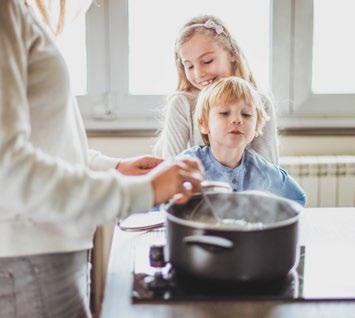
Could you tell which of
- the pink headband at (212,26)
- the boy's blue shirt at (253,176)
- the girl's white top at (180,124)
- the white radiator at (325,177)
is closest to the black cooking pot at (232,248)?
the boy's blue shirt at (253,176)

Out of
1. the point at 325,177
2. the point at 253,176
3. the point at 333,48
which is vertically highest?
the point at 333,48

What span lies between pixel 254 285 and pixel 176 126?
1228mm

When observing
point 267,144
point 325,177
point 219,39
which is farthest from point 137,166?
point 325,177

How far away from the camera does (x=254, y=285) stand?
3.30 feet

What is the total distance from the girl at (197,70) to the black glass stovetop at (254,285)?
3.12 feet

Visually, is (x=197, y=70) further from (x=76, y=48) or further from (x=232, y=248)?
(x=232, y=248)

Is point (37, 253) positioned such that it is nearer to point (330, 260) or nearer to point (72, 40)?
point (330, 260)

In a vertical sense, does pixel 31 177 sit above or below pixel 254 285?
above

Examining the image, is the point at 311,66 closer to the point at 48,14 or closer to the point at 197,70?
the point at 197,70

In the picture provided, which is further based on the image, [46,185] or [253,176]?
[253,176]

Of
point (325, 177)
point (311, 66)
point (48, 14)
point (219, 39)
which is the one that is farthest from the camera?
point (311, 66)

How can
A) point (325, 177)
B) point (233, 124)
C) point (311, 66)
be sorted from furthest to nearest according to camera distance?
point (311, 66) → point (325, 177) → point (233, 124)

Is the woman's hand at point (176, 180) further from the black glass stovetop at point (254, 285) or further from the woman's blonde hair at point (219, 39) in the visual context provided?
the woman's blonde hair at point (219, 39)

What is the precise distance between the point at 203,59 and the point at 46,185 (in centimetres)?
135
